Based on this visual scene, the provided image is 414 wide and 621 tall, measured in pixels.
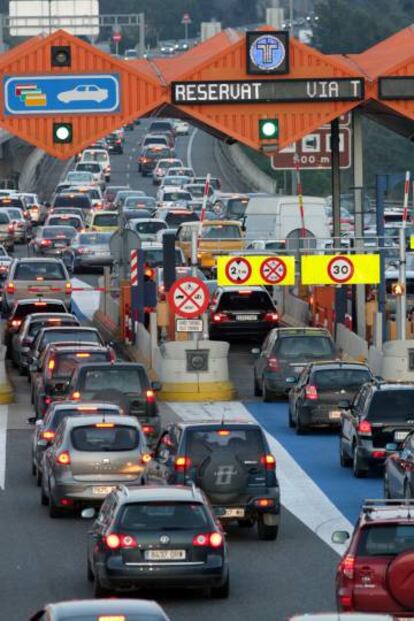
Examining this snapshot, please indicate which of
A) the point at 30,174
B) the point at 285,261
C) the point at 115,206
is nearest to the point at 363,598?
the point at 285,261

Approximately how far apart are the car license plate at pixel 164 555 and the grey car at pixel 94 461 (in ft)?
20.7

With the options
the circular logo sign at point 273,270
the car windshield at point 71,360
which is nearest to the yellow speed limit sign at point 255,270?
the circular logo sign at point 273,270

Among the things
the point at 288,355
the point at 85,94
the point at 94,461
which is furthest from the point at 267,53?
the point at 94,461

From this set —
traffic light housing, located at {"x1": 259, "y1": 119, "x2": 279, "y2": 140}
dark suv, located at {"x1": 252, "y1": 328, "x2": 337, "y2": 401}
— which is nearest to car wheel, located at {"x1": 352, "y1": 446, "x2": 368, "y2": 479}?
dark suv, located at {"x1": 252, "y1": 328, "x2": 337, "y2": 401}

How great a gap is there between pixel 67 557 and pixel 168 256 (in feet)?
75.1

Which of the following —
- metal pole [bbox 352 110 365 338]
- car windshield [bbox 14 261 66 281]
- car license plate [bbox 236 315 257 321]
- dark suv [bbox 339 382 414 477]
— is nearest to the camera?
dark suv [bbox 339 382 414 477]

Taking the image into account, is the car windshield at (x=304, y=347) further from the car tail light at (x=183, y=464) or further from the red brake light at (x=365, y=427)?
the car tail light at (x=183, y=464)

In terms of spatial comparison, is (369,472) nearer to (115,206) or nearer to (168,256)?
(168,256)

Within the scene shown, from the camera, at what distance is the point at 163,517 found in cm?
2227

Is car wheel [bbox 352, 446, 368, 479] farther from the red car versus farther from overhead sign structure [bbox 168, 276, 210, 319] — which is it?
the red car

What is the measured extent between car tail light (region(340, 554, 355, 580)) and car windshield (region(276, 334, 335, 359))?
2376cm

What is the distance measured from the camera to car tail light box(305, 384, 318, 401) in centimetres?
3762

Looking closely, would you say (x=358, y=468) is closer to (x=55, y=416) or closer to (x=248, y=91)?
(x=55, y=416)

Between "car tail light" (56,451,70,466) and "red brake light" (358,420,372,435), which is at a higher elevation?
"car tail light" (56,451,70,466)
